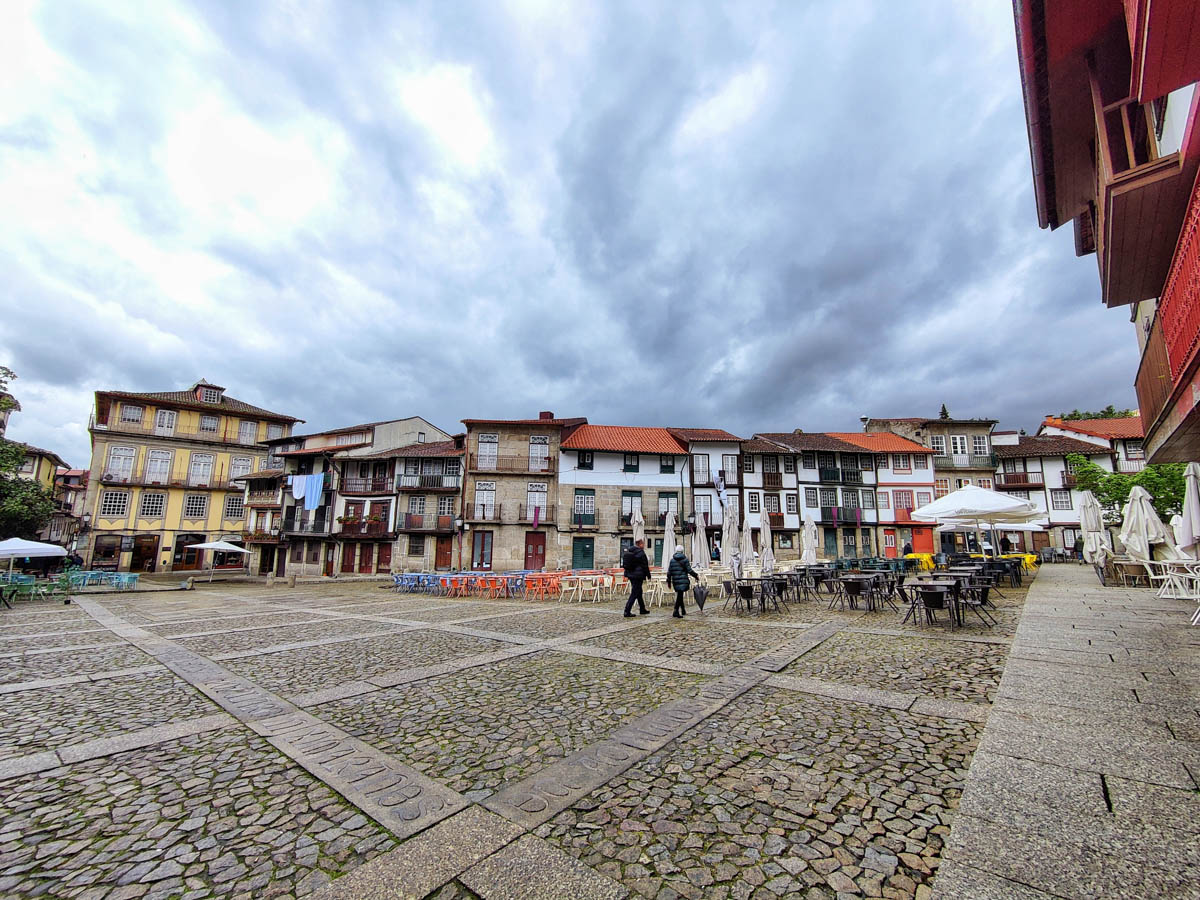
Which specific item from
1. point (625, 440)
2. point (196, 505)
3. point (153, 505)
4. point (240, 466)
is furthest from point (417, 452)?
point (153, 505)

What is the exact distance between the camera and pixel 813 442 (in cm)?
3481

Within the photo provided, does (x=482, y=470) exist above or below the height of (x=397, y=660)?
above

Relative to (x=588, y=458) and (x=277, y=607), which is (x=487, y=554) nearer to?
(x=588, y=458)

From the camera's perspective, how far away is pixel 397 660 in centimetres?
730

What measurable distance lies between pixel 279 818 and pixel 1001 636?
9311 mm

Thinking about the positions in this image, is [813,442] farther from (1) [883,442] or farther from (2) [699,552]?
(2) [699,552]

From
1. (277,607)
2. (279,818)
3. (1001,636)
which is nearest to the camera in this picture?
(279,818)

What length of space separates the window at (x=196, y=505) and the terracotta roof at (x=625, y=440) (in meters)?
29.1

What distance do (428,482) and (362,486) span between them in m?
5.08

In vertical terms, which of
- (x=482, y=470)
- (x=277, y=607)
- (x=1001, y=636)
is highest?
(x=482, y=470)

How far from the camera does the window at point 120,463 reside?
35250mm

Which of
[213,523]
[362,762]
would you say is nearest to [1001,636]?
[362,762]

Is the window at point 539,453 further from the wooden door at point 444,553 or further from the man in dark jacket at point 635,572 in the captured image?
the man in dark jacket at point 635,572

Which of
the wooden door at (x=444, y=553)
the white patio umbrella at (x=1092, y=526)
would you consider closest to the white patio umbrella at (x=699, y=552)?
the white patio umbrella at (x=1092, y=526)
